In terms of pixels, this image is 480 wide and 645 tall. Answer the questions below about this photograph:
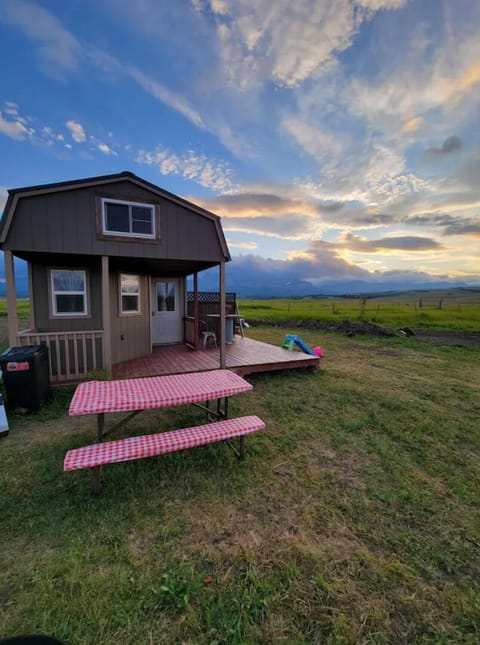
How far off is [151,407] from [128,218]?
164 inches

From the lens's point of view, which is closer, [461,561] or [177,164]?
[461,561]

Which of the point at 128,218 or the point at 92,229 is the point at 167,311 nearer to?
the point at 128,218

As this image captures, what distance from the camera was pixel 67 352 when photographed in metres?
5.65

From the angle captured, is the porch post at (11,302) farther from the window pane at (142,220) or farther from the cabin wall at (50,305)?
the window pane at (142,220)

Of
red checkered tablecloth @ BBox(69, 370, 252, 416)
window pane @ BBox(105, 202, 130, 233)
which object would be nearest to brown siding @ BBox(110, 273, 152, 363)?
window pane @ BBox(105, 202, 130, 233)

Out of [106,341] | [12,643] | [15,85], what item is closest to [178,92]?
[15,85]

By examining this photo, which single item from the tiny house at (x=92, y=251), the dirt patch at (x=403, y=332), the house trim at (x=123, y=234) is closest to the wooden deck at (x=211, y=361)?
the tiny house at (x=92, y=251)

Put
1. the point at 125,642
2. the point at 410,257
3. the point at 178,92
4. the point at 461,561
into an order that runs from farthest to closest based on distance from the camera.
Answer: the point at 410,257, the point at 178,92, the point at 461,561, the point at 125,642

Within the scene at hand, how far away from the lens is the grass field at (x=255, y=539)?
1.62m

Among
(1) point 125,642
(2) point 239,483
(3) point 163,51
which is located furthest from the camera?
(3) point 163,51

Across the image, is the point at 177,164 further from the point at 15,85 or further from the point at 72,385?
the point at 72,385

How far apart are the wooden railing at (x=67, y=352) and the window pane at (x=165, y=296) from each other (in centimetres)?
342

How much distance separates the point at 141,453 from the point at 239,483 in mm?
1077

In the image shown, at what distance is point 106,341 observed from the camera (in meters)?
5.57
